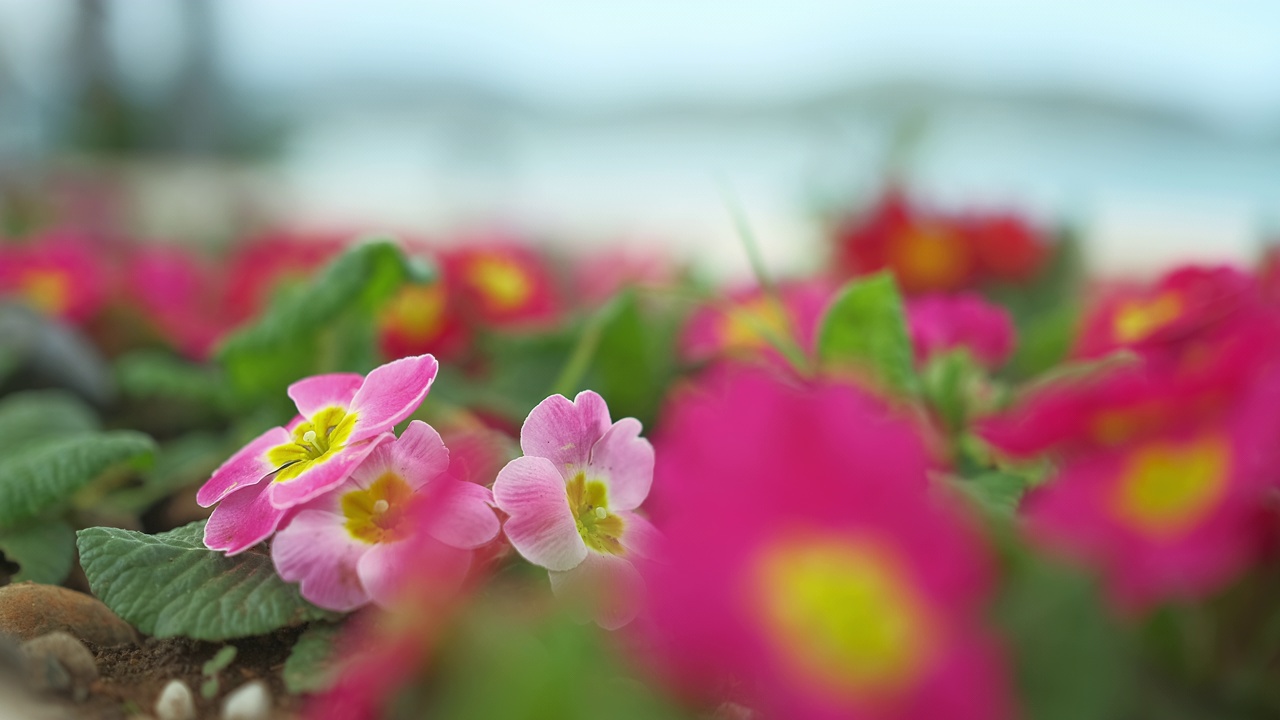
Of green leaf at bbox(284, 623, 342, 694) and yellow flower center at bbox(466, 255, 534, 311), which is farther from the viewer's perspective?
→ yellow flower center at bbox(466, 255, 534, 311)

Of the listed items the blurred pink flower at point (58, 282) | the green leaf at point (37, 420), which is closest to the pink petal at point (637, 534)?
the green leaf at point (37, 420)

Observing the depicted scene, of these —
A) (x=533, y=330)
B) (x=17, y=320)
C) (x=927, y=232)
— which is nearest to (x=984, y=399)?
(x=533, y=330)

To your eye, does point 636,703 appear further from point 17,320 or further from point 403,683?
point 17,320

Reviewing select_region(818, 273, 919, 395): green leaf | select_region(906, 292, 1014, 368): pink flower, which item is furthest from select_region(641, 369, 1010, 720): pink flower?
select_region(906, 292, 1014, 368): pink flower

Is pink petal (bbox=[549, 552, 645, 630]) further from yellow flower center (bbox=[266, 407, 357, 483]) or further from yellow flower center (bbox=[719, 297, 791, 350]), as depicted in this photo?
yellow flower center (bbox=[719, 297, 791, 350])

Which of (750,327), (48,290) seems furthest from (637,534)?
(48,290)

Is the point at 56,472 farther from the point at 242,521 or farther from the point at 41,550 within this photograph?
the point at 242,521
